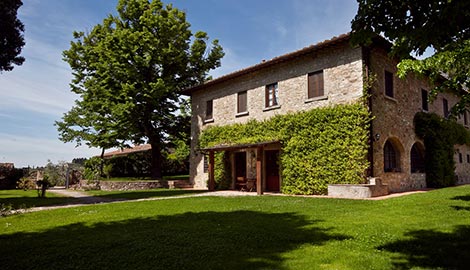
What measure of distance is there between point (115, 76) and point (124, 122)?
314cm

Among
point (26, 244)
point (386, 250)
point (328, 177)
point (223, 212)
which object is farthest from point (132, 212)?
point (328, 177)

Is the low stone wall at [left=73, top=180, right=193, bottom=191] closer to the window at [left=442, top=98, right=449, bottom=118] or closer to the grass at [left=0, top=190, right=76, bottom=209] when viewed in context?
the grass at [left=0, top=190, right=76, bottom=209]

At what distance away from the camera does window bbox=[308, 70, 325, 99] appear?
44.8ft

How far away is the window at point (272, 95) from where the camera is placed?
50.7 ft

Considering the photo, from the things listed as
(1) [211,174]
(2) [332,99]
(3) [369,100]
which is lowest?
(1) [211,174]

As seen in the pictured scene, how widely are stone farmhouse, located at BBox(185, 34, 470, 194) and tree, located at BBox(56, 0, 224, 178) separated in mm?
4143

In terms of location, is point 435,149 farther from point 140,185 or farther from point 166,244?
point 140,185

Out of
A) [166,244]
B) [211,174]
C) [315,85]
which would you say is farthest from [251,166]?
[166,244]

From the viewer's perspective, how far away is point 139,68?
20.3 metres

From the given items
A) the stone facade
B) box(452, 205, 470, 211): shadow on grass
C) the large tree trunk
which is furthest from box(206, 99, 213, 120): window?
box(452, 205, 470, 211): shadow on grass

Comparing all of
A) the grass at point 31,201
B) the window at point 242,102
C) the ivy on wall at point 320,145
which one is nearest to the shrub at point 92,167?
the grass at point 31,201

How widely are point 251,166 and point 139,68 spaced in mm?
10307

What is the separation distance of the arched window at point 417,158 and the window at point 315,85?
6233mm

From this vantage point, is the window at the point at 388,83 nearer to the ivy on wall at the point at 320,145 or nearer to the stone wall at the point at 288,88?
the stone wall at the point at 288,88
